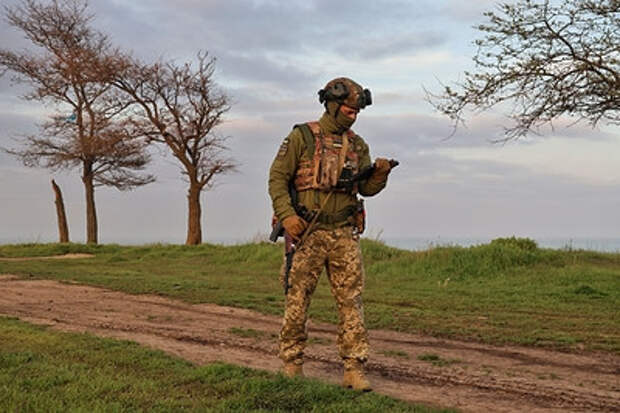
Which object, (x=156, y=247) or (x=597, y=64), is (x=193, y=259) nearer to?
(x=156, y=247)

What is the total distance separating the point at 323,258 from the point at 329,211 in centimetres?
41

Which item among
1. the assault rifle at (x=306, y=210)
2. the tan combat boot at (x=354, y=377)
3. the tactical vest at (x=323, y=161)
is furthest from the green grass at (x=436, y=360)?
the tactical vest at (x=323, y=161)

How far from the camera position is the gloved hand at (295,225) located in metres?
5.67

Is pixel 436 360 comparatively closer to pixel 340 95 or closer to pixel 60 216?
pixel 340 95

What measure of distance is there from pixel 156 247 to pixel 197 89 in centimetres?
793

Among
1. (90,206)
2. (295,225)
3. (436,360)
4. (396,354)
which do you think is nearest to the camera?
(295,225)

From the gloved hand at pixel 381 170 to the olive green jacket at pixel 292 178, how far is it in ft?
0.17

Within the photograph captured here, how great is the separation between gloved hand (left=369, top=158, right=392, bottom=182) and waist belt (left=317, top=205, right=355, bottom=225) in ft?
1.17

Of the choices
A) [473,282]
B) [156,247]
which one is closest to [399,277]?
[473,282]

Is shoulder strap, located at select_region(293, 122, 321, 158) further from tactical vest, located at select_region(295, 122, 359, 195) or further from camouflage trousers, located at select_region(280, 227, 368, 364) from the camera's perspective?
camouflage trousers, located at select_region(280, 227, 368, 364)

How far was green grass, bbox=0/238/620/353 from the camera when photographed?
973 centimetres

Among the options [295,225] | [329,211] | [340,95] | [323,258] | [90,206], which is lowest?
[323,258]

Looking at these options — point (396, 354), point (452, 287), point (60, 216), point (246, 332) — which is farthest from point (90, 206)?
point (396, 354)

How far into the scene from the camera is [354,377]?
5758 mm
